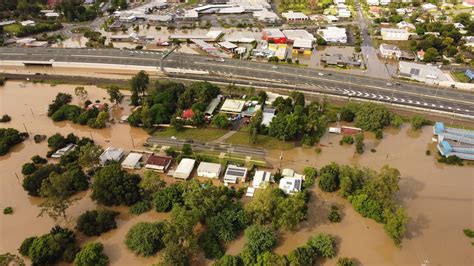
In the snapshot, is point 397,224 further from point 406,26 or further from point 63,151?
point 406,26

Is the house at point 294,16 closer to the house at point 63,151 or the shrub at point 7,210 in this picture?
the house at point 63,151

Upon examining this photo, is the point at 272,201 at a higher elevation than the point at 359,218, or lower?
higher

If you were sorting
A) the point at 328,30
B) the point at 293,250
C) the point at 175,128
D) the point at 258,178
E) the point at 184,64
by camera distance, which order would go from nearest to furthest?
the point at 293,250, the point at 258,178, the point at 175,128, the point at 184,64, the point at 328,30

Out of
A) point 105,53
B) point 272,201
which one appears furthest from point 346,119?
point 105,53

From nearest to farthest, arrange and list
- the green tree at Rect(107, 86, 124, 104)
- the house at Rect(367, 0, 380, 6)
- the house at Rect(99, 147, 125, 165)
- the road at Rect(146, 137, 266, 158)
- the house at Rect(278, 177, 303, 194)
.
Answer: the house at Rect(278, 177, 303, 194) → the house at Rect(99, 147, 125, 165) → the road at Rect(146, 137, 266, 158) → the green tree at Rect(107, 86, 124, 104) → the house at Rect(367, 0, 380, 6)

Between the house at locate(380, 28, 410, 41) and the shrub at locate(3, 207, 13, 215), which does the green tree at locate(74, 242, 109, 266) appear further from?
the house at locate(380, 28, 410, 41)

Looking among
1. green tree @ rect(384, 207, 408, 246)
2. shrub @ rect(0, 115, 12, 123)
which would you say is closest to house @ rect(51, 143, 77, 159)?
shrub @ rect(0, 115, 12, 123)

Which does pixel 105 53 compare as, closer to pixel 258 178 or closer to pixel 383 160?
pixel 258 178
